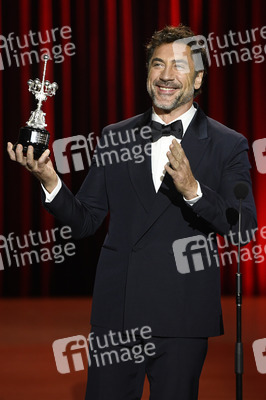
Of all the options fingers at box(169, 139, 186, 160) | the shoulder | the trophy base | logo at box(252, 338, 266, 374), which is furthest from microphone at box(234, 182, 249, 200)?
logo at box(252, 338, 266, 374)

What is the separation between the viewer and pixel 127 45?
5855 millimetres

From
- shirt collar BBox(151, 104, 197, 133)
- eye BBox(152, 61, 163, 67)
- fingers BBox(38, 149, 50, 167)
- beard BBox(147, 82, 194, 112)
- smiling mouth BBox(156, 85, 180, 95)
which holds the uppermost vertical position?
eye BBox(152, 61, 163, 67)

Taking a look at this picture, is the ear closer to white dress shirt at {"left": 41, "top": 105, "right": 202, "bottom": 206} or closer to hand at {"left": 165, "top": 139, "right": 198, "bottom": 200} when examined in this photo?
white dress shirt at {"left": 41, "top": 105, "right": 202, "bottom": 206}

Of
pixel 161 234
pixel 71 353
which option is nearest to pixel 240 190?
pixel 161 234

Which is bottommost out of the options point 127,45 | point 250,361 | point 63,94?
point 250,361

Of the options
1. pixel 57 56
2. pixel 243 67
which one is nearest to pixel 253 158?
pixel 243 67

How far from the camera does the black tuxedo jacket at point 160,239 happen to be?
1623 millimetres

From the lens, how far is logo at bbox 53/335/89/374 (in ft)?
11.4

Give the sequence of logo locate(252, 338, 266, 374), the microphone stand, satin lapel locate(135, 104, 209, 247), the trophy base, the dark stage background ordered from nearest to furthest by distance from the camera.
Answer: the microphone stand, the trophy base, satin lapel locate(135, 104, 209, 247), logo locate(252, 338, 266, 374), the dark stage background

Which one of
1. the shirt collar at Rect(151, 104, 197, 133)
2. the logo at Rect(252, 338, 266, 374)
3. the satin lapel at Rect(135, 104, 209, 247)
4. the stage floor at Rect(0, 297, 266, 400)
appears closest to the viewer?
the satin lapel at Rect(135, 104, 209, 247)

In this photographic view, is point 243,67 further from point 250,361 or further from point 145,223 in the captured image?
point 145,223

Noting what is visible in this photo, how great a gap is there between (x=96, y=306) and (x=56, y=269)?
4.34 meters

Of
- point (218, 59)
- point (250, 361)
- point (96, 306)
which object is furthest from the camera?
point (218, 59)

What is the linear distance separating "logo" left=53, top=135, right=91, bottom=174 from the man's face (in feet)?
12.9
